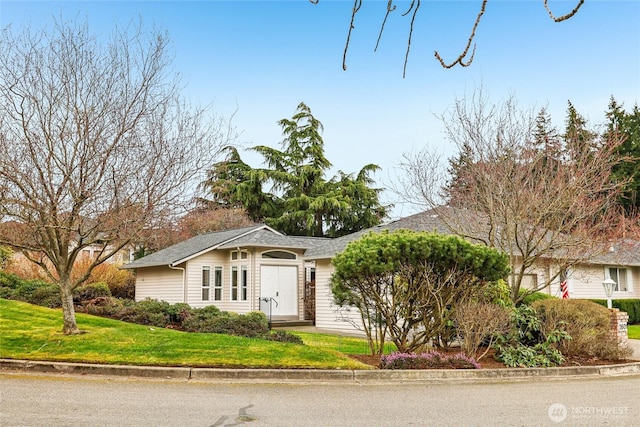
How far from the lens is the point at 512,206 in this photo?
14516 millimetres

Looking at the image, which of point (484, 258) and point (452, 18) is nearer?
point (452, 18)

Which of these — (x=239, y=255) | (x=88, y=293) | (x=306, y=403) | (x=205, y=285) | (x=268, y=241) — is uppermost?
(x=268, y=241)

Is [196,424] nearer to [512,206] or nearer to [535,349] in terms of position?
[535,349]

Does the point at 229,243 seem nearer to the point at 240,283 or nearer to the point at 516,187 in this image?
the point at 240,283

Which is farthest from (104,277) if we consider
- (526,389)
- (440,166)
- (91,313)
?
(526,389)

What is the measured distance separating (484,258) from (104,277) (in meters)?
23.7

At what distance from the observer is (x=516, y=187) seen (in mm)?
14828

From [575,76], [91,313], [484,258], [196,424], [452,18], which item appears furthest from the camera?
[91,313]

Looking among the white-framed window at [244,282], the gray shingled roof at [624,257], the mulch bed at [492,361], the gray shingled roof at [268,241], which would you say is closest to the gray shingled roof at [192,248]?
the gray shingled roof at [268,241]

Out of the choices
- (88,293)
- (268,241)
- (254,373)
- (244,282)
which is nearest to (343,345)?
(254,373)

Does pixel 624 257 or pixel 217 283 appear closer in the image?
pixel 217 283

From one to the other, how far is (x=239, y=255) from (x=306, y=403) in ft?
55.5

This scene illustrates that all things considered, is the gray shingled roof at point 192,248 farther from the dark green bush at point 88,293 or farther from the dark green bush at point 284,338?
the dark green bush at point 284,338

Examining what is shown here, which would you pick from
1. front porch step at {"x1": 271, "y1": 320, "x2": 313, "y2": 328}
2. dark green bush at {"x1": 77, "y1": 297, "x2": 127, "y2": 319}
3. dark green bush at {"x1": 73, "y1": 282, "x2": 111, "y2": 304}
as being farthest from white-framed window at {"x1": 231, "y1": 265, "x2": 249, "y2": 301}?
dark green bush at {"x1": 73, "y1": 282, "x2": 111, "y2": 304}
